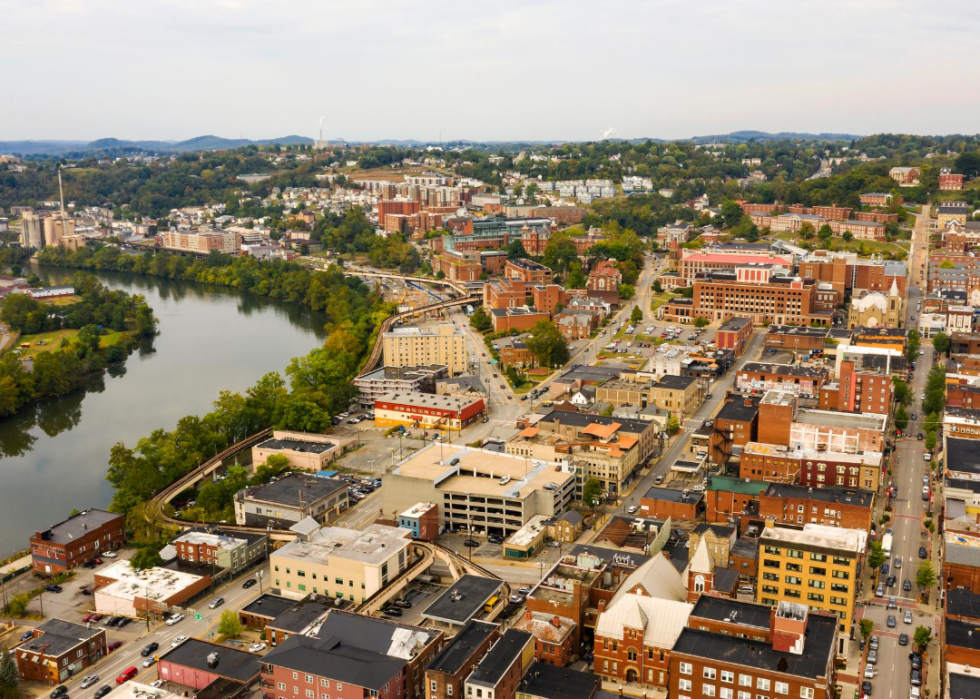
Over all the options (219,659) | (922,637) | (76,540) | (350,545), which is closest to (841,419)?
(922,637)

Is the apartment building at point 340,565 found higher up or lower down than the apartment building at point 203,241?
lower down

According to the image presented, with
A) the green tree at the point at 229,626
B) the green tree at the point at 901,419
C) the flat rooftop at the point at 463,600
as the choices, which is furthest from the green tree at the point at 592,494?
the green tree at the point at 901,419

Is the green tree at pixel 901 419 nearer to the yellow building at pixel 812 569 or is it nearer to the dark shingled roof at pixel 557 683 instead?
the yellow building at pixel 812 569

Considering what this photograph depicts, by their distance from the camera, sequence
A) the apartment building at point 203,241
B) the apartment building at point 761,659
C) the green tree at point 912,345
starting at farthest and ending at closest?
the apartment building at point 203,241 < the green tree at point 912,345 < the apartment building at point 761,659

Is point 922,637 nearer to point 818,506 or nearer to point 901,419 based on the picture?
point 818,506

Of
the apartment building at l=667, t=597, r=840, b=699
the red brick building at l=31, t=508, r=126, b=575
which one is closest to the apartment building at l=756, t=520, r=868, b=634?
the apartment building at l=667, t=597, r=840, b=699
